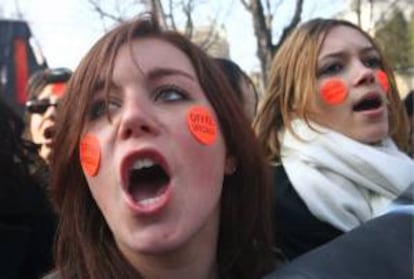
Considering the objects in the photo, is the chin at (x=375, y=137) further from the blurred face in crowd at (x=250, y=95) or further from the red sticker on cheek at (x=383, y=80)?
the blurred face in crowd at (x=250, y=95)

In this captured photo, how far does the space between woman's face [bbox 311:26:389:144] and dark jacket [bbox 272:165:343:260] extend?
1.11ft

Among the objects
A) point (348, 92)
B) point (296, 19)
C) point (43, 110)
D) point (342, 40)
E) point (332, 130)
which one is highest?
point (342, 40)

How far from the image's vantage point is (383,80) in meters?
2.71

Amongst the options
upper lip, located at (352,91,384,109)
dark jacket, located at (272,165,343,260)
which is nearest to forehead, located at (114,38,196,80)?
dark jacket, located at (272,165,343,260)

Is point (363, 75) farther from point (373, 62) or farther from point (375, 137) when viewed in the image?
point (375, 137)

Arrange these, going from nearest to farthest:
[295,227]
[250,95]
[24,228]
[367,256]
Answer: [367,256] < [24,228] < [295,227] < [250,95]

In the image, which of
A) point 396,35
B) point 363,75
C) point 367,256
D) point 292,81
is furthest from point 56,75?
point 396,35

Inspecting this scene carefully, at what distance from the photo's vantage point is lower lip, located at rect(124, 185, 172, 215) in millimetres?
1643

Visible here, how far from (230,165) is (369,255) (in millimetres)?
620

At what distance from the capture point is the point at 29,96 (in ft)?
13.3

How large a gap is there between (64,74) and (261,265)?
223cm

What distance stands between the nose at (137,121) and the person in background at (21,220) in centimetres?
66

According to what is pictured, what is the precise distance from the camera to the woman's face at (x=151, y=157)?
5.39 ft

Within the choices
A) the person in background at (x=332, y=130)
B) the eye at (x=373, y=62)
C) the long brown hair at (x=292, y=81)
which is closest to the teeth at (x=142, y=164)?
the person in background at (x=332, y=130)
